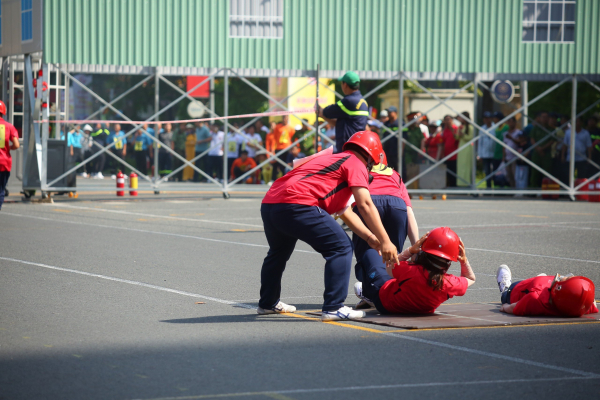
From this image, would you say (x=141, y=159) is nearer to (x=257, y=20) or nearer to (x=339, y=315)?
(x=257, y=20)

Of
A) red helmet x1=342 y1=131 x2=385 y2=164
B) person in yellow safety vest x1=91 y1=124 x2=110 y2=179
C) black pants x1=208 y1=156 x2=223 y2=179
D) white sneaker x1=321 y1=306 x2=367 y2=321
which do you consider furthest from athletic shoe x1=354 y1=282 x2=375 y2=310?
person in yellow safety vest x1=91 y1=124 x2=110 y2=179

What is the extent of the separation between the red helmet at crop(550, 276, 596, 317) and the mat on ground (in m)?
0.08

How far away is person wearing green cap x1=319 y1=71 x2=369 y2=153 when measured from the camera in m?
11.3

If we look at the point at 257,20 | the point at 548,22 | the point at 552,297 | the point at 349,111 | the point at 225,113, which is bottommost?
the point at 552,297

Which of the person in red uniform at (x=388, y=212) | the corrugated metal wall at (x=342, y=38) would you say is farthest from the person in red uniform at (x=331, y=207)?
the corrugated metal wall at (x=342, y=38)

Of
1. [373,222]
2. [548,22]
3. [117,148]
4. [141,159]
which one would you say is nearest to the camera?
[373,222]

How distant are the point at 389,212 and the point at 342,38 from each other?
1479 cm

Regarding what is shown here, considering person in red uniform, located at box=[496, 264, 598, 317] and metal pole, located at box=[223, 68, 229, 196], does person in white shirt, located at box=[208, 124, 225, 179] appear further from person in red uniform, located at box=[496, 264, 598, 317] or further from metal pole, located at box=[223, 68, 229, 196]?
person in red uniform, located at box=[496, 264, 598, 317]

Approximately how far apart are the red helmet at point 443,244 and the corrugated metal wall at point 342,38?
15.3m

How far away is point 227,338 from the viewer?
5945 mm

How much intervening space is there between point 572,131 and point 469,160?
325 cm

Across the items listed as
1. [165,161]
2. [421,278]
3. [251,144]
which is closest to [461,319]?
[421,278]

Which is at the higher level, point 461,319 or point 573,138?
point 573,138

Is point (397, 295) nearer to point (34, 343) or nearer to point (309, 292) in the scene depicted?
point (309, 292)
